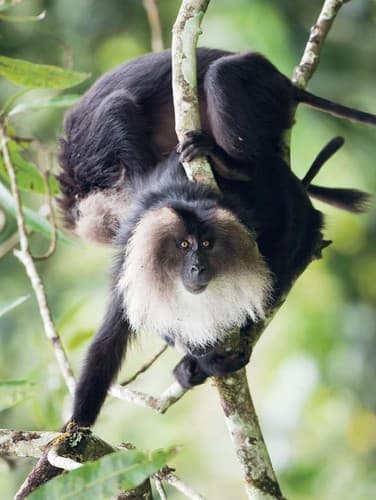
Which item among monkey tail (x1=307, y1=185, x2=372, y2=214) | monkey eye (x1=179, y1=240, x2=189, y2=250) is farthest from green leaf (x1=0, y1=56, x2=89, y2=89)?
monkey tail (x1=307, y1=185, x2=372, y2=214)

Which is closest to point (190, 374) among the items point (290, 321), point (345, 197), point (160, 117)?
point (160, 117)

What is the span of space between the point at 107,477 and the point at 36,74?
1.99m

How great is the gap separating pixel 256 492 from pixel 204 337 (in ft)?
2.23

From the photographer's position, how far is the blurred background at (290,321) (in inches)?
198

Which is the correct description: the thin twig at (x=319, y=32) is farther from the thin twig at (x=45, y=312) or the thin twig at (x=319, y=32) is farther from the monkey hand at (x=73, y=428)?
the monkey hand at (x=73, y=428)

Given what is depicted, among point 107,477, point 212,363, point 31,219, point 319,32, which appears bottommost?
point 31,219

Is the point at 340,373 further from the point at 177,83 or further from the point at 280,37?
the point at 177,83

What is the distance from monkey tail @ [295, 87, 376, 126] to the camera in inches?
136

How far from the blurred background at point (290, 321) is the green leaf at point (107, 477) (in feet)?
9.80

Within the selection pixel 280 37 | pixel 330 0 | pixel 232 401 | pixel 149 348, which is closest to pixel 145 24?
pixel 280 37

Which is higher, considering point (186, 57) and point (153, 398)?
point (186, 57)

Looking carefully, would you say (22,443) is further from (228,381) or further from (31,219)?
(31,219)

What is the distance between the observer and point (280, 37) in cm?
555

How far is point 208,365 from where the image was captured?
8.89 ft
